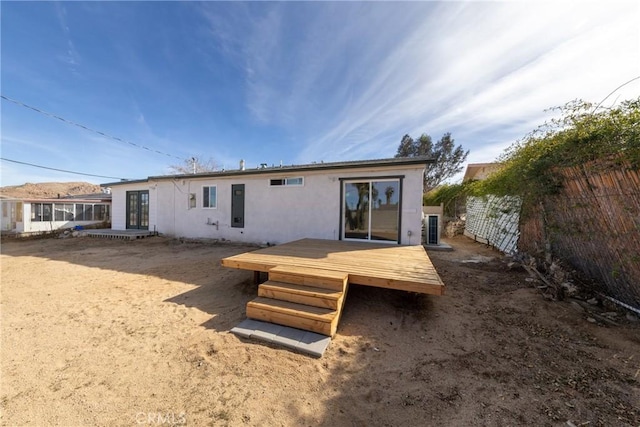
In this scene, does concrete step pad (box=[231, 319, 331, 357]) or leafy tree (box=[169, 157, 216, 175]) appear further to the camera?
leafy tree (box=[169, 157, 216, 175])

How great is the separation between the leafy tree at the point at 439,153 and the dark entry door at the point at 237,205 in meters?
14.6

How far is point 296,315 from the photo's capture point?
2.89 meters

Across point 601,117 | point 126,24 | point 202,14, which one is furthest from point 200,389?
point 126,24

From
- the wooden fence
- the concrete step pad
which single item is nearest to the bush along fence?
the wooden fence

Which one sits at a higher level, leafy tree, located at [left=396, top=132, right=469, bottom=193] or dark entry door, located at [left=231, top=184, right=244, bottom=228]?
leafy tree, located at [left=396, top=132, right=469, bottom=193]

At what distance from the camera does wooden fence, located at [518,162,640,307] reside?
317cm

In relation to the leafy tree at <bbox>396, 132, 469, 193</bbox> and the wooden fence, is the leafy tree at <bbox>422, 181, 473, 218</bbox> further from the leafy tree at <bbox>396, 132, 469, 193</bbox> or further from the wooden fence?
the wooden fence

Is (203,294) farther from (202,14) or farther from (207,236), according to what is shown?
(202,14)

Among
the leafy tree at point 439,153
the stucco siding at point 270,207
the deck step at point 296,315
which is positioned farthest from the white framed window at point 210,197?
the leafy tree at point 439,153

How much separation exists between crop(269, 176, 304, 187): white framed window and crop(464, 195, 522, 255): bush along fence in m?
6.16

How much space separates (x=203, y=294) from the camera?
4184 millimetres

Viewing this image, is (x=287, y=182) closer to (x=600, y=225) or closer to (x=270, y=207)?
(x=270, y=207)

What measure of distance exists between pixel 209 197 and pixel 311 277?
7476mm

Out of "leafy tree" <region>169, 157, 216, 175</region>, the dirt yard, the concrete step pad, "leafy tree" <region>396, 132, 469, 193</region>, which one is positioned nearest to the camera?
the dirt yard
